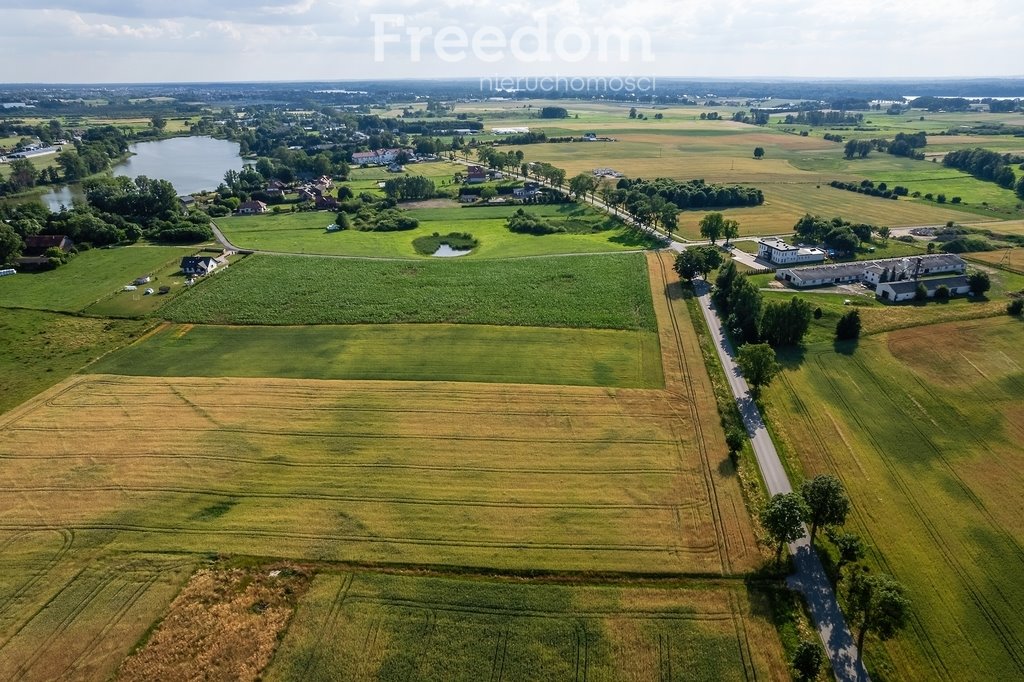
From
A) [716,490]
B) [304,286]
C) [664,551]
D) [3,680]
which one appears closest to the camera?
[3,680]

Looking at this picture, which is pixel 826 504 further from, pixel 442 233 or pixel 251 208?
pixel 251 208

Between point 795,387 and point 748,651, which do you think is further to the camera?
point 795,387

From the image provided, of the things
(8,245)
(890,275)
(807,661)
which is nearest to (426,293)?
(807,661)

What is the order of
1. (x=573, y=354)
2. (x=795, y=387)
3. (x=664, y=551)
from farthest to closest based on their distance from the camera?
(x=573, y=354), (x=795, y=387), (x=664, y=551)

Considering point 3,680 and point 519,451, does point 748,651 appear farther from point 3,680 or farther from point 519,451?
point 3,680

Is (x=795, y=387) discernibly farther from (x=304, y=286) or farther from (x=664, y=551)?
(x=304, y=286)

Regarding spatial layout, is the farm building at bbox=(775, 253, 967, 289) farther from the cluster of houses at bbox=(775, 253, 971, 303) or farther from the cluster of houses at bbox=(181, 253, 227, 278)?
the cluster of houses at bbox=(181, 253, 227, 278)

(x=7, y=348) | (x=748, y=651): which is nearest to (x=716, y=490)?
(x=748, y=651)

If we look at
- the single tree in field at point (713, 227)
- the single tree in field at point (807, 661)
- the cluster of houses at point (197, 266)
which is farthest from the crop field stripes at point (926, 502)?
the cluster of houses at point (197, 266)
